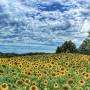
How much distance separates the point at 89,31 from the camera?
25891 millimetres

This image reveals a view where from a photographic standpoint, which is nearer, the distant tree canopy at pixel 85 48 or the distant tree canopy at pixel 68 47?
the distant tree canopy at pixel 68 47

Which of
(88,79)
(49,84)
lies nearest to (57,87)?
(49,84)

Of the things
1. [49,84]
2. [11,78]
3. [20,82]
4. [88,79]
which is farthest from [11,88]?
[88,79]

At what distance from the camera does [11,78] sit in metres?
5.25

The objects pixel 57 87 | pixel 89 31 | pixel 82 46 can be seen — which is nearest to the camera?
pixel 57 87

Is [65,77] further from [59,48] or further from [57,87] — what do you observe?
[59,48]

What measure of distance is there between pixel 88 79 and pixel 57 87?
1566 millimetres

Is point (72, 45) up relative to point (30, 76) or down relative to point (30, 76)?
up

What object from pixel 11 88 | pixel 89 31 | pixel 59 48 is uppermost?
pixel 89 31

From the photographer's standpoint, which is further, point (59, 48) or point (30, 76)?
point (59, 48)

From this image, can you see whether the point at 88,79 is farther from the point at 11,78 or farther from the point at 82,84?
the point at 11,78

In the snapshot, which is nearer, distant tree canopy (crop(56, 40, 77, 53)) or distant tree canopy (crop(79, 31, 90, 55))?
distant tree canopy (crop(56, 40, 77, 53))

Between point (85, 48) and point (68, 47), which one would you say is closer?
point (68, 47)

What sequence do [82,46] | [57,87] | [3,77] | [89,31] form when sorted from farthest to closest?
[89,31]
[82,46]
[3,77]
[57,87]
